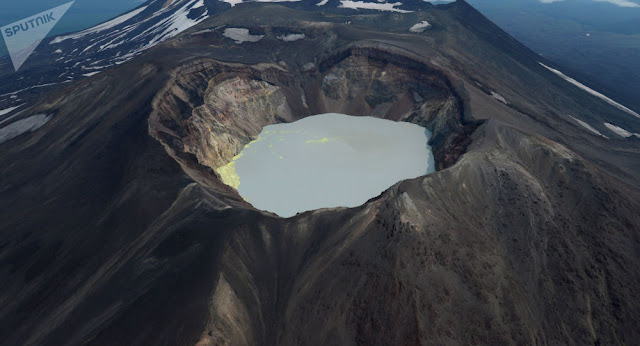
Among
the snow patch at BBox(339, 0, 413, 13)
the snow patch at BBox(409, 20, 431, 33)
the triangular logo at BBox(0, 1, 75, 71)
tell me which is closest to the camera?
the snow patch at BBox(409, 20, 431, 33)

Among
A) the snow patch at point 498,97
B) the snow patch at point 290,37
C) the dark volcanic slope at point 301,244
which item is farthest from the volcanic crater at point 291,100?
the snow patch at point 290,37

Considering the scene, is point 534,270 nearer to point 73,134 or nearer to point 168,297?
point 168,297

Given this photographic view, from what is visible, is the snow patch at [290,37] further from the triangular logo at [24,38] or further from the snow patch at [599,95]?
the triangular logo at [24,38]

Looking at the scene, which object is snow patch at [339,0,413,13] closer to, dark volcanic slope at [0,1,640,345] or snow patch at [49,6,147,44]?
dark volcanic slope at [0,1,640,345]

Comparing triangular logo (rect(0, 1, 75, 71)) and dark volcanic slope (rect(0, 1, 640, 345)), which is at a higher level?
dark volcanic slope (rect(0, 1, 640, 345))

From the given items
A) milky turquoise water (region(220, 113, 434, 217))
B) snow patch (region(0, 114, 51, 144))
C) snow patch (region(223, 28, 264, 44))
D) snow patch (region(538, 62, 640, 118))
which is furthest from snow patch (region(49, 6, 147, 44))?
snow patch (region(538, 62, 640, 118))

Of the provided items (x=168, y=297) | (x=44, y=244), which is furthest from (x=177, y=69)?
(x=168, y=297)
